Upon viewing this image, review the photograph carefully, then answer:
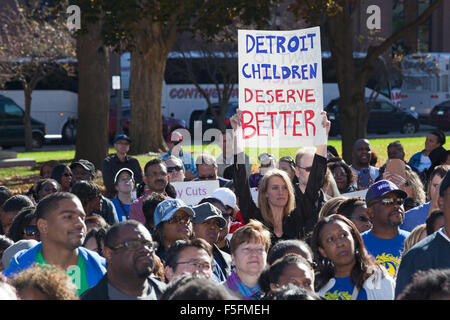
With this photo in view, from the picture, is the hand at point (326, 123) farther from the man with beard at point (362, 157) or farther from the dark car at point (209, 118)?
the dark car at point (209, 118)

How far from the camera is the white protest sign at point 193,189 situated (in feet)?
28.4

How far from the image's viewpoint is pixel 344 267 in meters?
5.00

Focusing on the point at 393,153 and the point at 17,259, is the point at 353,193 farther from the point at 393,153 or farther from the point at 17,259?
the point at 17,259

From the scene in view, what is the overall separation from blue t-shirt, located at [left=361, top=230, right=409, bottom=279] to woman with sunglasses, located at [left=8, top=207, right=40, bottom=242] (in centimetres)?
250

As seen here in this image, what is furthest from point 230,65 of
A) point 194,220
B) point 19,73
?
point 194,220

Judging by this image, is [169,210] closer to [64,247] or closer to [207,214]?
[207,214]

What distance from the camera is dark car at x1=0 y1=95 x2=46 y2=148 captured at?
98.7 ft

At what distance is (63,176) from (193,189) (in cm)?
142

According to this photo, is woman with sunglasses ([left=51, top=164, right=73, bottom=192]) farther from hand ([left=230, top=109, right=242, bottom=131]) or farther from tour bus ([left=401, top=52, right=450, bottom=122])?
tour bus ([left=401, top=52, right=450, bottom=122])

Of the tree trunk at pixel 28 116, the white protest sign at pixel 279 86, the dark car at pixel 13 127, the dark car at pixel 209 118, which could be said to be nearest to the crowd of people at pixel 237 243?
the white protest sign at pixel 279 86

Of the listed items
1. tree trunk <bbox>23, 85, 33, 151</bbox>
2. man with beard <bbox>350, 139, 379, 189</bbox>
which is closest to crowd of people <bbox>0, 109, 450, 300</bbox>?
man with beard <bbox>350, 139, 379, 189</bbox>

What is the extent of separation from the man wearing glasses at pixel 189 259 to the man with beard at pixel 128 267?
0.24 m

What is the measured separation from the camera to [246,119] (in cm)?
777
